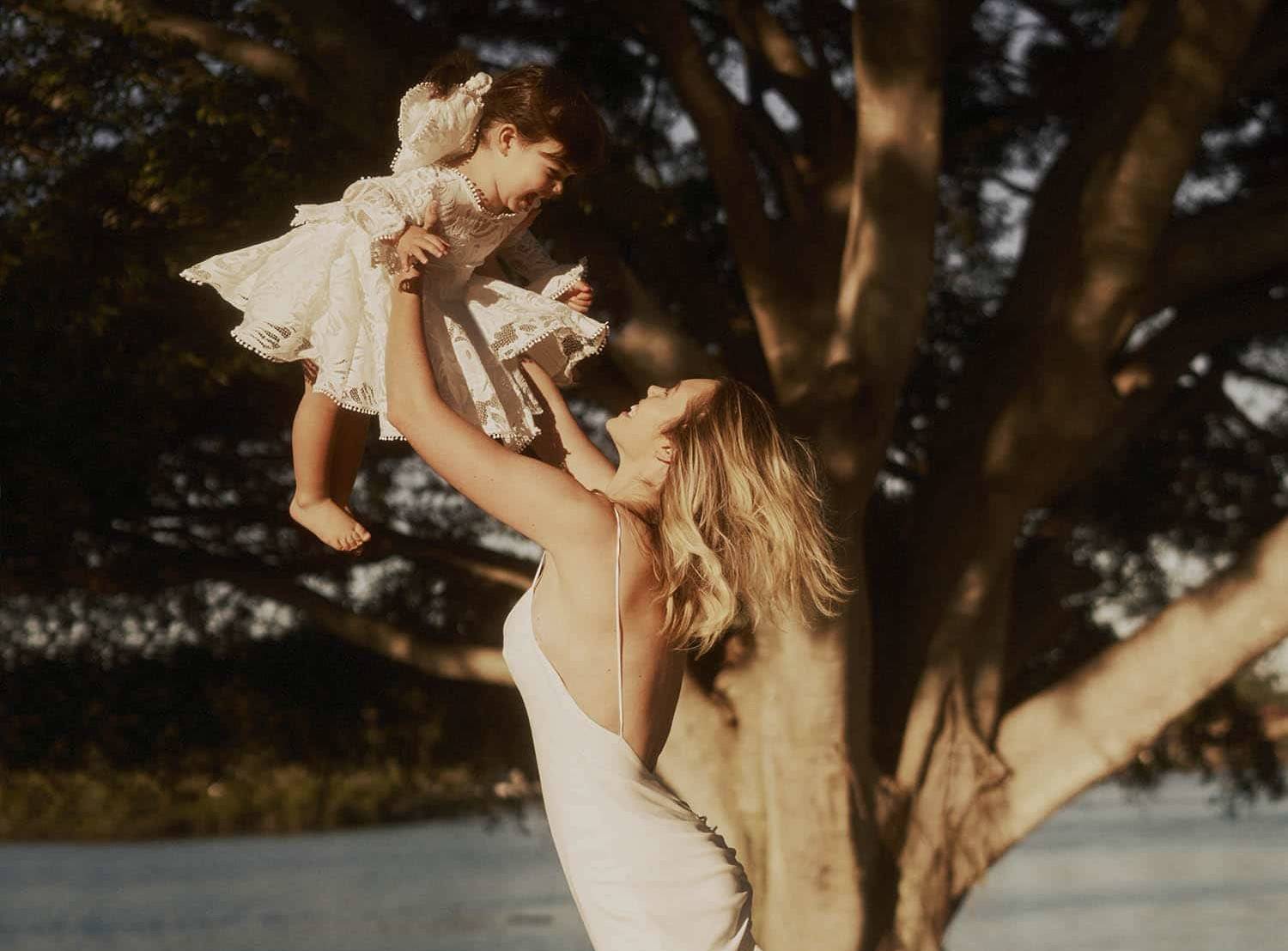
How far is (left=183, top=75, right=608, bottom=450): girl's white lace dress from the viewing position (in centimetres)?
394

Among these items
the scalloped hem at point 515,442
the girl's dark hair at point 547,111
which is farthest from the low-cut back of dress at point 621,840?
the girl's dark hair at point 547,111

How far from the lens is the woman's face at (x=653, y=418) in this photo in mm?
3664

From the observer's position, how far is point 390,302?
3912 millimetres

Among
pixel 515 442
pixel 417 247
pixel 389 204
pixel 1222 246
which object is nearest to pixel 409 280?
pixel 417 247

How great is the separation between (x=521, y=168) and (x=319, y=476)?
2.70 ft

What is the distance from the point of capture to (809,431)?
8.45 metres

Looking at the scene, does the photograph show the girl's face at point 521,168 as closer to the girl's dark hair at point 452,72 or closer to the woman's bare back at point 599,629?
the girl's dark hair at point 452,72

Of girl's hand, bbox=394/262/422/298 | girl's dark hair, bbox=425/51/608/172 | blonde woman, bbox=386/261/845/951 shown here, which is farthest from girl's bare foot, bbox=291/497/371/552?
girl's dark hair, bbox=425/51/608/172

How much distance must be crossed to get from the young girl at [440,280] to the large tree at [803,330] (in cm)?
379

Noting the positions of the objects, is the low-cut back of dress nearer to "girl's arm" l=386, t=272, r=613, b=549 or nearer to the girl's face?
"girl's arm" l=386, t=272, r=613, b=549

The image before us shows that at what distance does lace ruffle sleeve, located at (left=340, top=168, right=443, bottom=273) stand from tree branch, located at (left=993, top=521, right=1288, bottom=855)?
559 cm

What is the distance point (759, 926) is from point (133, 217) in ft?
14.8

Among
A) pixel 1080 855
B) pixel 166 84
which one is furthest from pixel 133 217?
pixel 1080 855

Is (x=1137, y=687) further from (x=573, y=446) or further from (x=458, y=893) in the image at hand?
(x=458, y=893)
